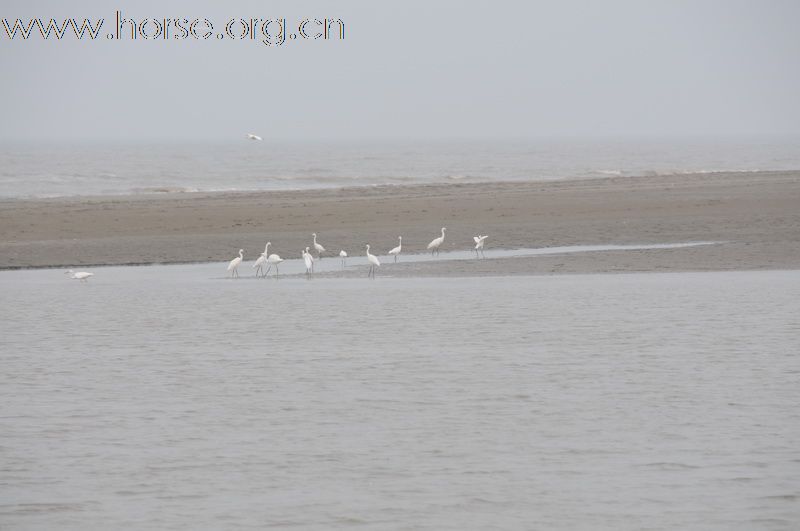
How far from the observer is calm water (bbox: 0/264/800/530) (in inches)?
345

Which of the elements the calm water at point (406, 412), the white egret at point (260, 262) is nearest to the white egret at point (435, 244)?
the white egret at point (260, 262)

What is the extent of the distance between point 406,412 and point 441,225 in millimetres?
18652

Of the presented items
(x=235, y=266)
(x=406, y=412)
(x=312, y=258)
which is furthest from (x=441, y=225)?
(x=406, y=412)

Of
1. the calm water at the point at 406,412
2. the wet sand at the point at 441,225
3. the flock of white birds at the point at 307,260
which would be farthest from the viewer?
the wet sand at the point at 441,225

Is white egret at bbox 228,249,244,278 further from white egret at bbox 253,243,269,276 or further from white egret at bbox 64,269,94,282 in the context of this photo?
white egret at bbox 64,269,94,282

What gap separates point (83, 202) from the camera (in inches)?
1531

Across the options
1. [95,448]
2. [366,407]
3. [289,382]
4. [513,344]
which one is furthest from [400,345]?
[95,448]

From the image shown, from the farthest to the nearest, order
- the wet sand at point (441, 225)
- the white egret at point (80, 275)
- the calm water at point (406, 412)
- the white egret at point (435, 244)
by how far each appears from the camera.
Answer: the white egret at point (435, 244)
the wet sand at point (441, 225)
the white egret at point (80, 275)
the calm water at point (406, 412)

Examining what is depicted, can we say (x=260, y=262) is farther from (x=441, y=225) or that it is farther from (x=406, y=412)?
(x=406, y=412)

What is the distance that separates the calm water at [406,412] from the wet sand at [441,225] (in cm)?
437

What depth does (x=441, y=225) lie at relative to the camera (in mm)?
30047

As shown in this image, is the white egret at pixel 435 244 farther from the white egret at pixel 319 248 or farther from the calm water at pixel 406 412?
the calm water at pixel 406 412

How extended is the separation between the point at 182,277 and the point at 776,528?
53.9 feet

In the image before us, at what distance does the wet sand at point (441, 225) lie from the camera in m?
24.5
